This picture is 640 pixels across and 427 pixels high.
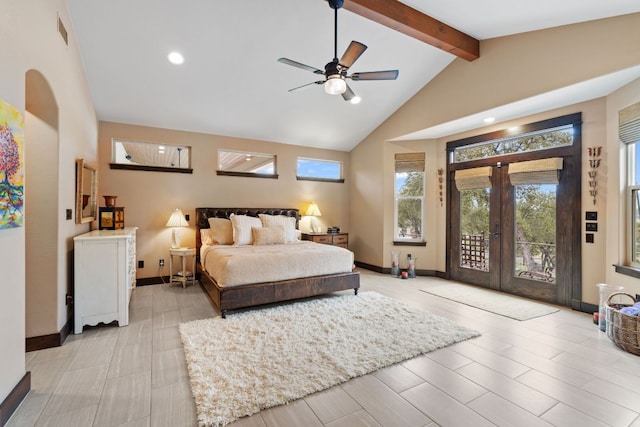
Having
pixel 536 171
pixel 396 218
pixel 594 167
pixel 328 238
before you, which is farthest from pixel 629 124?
pixel 328 238

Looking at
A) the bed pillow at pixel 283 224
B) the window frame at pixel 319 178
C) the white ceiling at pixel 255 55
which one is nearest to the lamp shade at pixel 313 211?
the window frame at pixel 319 178

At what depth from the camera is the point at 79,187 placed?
3359 millimetres

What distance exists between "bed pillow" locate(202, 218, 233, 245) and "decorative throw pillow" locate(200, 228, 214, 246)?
35 mm

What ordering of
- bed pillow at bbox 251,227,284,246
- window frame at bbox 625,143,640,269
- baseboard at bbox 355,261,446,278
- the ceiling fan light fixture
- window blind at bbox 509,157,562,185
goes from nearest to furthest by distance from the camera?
1. the ceiling fan light fixture
2. window frame at bbox 625,143,640,269
3. window blind at bbox 509,157,562,185
4. bed pillow at bbox 251,227,284,246
5. baseboard at bbox 355,261,446,278

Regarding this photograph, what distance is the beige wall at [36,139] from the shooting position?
184cm

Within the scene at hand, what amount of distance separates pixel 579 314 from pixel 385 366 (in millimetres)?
3126

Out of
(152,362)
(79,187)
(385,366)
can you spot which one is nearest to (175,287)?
(79,187)

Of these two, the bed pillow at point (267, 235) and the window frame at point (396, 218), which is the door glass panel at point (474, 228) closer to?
the window frame at point (396, 218)

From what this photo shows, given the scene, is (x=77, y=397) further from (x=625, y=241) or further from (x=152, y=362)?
(x=625, y=241)

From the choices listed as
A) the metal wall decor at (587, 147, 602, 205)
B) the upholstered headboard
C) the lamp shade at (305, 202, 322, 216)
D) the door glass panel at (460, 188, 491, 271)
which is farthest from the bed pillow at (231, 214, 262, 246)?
the metal wall decor at (587, 147, 602, 205)

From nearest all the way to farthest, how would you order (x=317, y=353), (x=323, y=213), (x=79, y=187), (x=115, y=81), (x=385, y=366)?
(x=385, y=366) < (x=317, y=353) < (x=79, y=187) < (x=115, y=81) < (x=323, y=213)

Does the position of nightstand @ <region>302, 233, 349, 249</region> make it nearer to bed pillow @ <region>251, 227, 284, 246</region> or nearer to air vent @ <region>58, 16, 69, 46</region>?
bed pillow @ <region>251, 227, 284, 246</region>

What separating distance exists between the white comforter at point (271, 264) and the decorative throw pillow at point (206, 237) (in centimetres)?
58

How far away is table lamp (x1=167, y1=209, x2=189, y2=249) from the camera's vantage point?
5059 millimetres
